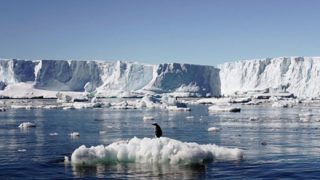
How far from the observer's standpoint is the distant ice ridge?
6137 inches

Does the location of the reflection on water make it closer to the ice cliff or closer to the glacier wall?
the ice cliff

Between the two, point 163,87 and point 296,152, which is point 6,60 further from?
point 296,152

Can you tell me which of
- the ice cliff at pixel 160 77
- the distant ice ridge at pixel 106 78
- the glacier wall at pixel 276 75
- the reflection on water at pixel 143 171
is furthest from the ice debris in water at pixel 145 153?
the distant ice ridge at pixel 106 78

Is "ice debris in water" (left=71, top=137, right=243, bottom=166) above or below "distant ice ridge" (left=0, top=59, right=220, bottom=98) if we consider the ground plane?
below

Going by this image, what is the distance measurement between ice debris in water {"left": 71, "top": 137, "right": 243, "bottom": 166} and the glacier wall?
5004 inches

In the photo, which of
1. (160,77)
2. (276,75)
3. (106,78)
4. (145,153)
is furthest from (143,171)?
(106,78)

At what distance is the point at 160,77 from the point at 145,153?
445ft

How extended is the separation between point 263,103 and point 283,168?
10247 centimetres

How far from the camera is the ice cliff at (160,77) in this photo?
15288 cm

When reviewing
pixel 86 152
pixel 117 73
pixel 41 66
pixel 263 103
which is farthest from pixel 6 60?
pixel 86 152

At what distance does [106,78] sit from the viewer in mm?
172000

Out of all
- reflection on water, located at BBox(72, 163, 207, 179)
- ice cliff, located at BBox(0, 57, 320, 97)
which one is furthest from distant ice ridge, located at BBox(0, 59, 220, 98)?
reflection on water, located at BBox(72, 163, 207, 179)

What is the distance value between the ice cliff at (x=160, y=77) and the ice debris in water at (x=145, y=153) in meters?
126

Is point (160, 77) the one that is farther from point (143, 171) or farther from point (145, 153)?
point (143, 171)
